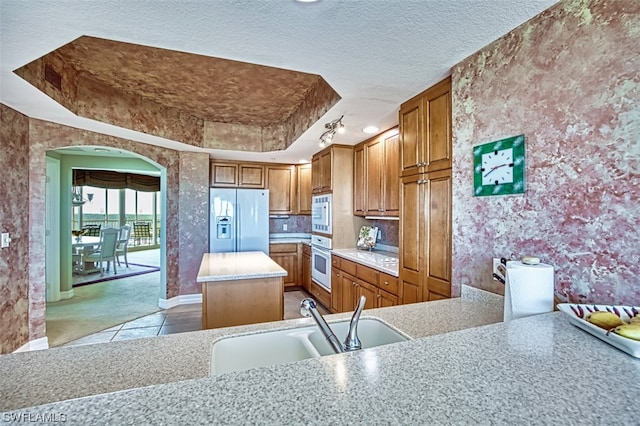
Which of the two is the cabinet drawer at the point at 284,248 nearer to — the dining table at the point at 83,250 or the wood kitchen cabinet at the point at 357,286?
the wood kitchen cabinet at the point at 357,286

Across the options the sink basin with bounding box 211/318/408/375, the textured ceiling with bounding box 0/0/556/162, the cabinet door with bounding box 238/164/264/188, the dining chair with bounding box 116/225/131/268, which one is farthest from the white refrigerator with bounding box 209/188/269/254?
the dining chair with bounding box 116/225/131/268

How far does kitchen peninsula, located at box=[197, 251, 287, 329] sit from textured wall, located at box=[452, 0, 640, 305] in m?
1.58

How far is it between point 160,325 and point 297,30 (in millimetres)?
3550

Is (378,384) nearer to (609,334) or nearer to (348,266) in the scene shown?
(609,334)

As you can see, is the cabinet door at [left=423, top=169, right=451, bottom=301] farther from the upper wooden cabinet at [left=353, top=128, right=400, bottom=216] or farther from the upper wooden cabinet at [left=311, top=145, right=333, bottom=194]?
the upper wooden cabinet at [left=311, top=145, right=333, bottom=194]

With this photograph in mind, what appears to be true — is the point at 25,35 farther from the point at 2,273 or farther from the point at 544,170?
the point at 544,170

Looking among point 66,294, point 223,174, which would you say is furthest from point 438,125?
point 66,294

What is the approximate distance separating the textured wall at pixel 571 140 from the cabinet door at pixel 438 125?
10.0 inches

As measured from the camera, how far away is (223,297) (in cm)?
246

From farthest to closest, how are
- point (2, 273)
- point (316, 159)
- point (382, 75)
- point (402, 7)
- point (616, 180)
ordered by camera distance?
point (316, 159), point (2, 273), point (382, 75), point (402, 7), point (616, 180)

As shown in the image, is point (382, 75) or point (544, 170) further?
point (382, 75)


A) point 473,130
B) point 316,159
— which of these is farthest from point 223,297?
point 316,159

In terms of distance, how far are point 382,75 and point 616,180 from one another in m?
1.35

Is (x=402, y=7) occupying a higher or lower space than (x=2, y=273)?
higher
